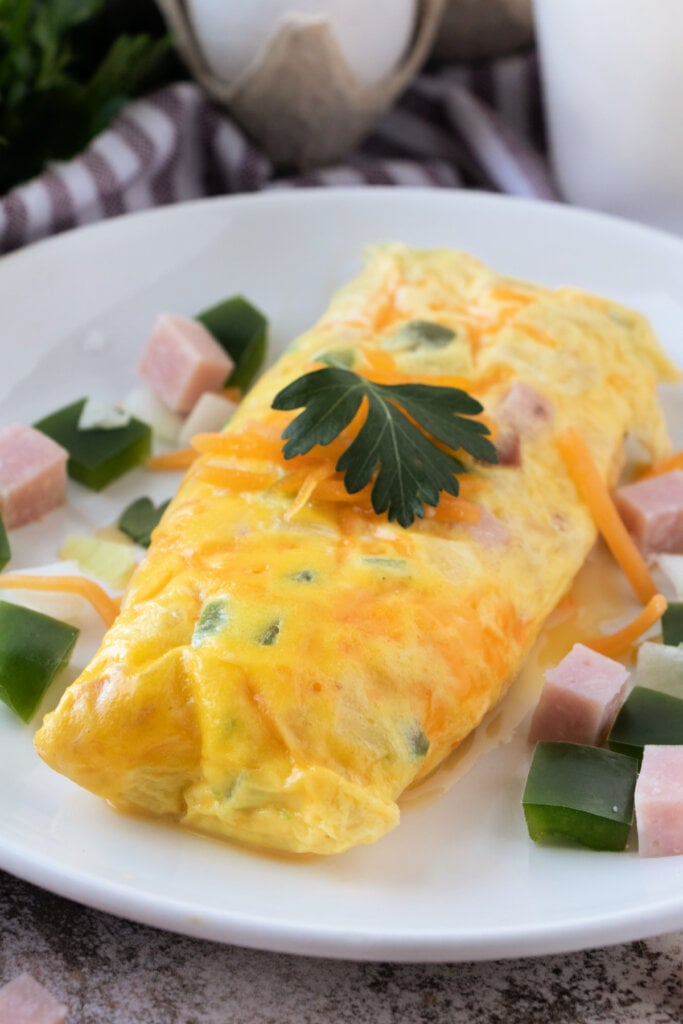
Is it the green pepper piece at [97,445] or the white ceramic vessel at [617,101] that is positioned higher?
the white ceramic vessel at [617,101]

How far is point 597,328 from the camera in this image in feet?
14.1

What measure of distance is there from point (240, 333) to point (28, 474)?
3.93 feet

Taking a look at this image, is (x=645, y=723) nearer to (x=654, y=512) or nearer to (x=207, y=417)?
(x=654, y=512)

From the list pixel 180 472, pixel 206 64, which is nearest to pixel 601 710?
pixel 180 472

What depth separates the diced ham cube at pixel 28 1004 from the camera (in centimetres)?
271

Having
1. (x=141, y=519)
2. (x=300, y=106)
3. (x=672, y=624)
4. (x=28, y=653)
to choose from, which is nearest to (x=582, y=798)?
(x=672, y=624)

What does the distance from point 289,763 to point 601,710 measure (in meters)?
0.87

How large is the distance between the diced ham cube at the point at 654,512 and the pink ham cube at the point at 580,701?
2.65 ft

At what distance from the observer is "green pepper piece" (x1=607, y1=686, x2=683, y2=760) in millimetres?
3246

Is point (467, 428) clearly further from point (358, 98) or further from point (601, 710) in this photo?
point (358, 98)

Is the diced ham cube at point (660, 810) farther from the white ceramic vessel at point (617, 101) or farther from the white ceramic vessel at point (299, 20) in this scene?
the white ceramic vessel at point (299, 20)

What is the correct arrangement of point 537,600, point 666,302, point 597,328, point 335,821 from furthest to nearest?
point 666,302, point 597,328, point 537,600, point 335,821

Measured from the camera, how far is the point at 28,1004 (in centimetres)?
275

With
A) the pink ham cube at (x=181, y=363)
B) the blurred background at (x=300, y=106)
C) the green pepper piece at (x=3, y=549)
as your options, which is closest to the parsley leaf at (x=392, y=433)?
the green pepper piece at (x=3, y=549)
